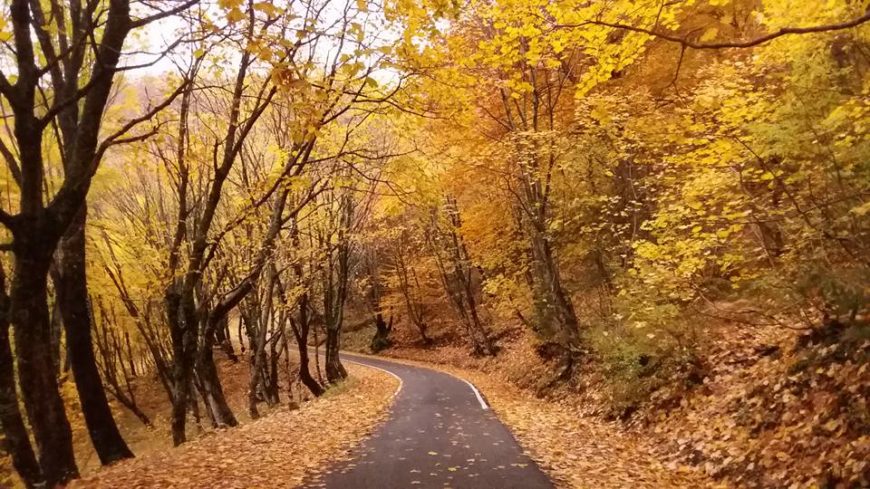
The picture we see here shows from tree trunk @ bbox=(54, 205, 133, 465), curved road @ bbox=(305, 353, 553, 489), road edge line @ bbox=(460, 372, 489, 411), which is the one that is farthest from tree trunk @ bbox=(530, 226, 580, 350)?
tree trunk @ bbox=(54, 205, 133, 465)

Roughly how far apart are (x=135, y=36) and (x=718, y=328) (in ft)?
41.8

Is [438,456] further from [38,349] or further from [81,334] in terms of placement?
[81,334]

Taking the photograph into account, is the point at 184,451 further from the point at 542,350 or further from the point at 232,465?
the point at 542,350

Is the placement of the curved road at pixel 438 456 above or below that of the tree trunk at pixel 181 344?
below

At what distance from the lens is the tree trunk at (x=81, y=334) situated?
9711 mm

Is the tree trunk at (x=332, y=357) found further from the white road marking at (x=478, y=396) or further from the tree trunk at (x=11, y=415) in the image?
the tree trunk at (x=11, y=415)

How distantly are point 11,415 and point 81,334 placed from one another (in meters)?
2.73

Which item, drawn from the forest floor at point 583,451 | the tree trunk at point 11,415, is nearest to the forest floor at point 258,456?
the tree trunk at point 11,415

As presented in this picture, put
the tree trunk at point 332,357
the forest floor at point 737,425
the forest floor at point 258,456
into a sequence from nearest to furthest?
the forest floor at point 737,425 < the forest floor at point 258,456 < the tree trunk at point 332,357

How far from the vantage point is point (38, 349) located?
691cm

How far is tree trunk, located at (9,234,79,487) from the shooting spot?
622 centimetres

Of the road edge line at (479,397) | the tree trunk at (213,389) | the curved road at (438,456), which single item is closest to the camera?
the curved road at (438,456)

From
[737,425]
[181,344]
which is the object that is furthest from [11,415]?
[737,425]

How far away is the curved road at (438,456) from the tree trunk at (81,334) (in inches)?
182
